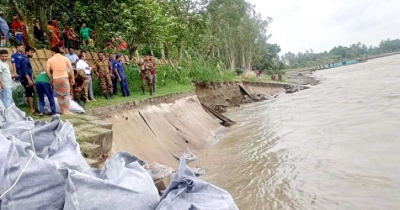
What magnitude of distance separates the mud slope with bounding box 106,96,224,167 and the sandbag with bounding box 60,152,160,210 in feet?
11.1

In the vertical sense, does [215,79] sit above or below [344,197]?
above

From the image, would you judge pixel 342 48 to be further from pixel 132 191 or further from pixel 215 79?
pixel 132 191

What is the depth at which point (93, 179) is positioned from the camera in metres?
1.92

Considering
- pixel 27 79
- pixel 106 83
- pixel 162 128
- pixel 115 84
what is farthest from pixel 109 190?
pixel 115 84

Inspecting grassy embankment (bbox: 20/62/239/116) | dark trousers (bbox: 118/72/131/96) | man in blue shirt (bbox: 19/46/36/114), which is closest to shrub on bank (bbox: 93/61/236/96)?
grassy embankment (bbox: 20/62/239/116)

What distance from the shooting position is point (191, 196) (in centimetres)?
197

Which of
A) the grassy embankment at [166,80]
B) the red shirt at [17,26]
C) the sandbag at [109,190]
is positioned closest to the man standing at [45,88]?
the grassy embankment at [166,80]

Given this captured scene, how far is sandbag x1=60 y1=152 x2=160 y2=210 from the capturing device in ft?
6.14

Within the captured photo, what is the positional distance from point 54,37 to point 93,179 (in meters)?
8.15

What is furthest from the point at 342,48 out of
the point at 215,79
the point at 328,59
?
the point at 215,79

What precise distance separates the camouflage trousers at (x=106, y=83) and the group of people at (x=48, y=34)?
1840 mm

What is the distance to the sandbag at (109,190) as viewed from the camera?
187 cm

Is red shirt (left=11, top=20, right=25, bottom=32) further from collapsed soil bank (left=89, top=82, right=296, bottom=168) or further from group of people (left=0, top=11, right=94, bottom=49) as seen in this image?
collapsed soil bank (left=89, top=82, right=296, bottom=168)

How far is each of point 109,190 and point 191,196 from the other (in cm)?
46
